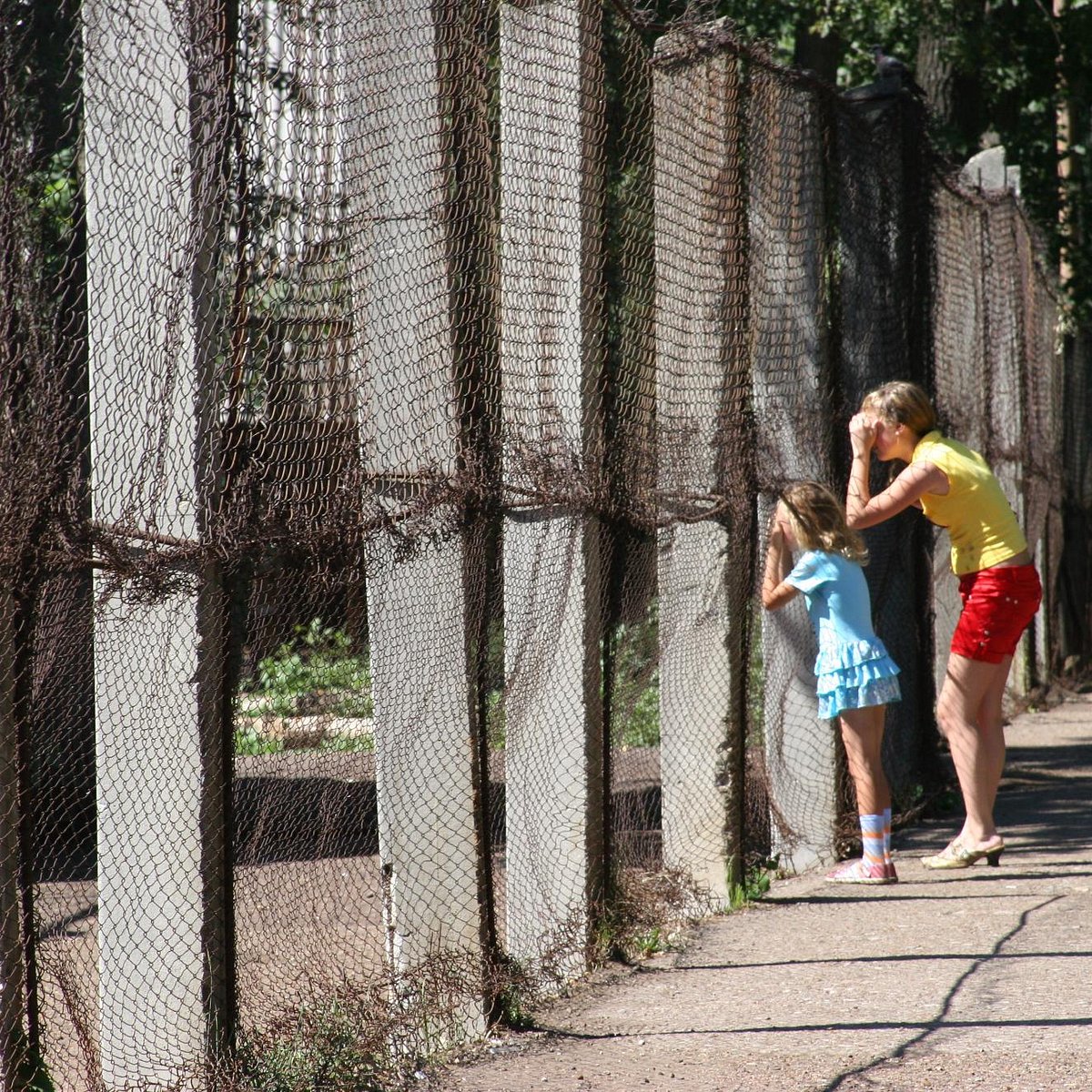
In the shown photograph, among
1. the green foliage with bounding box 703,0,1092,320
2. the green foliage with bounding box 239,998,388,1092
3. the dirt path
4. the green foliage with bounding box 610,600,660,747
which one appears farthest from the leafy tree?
the green foliage with bounding box 239,998,388,1092

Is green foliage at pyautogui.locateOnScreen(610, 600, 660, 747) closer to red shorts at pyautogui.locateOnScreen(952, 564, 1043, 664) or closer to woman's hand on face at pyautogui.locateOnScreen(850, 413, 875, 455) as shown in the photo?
woman's hand on face at pyautogui.locateOnScreen(850, 413, 875, 455)

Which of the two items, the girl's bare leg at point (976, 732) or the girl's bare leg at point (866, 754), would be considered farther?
the girl's bare leg at point (976, 732)

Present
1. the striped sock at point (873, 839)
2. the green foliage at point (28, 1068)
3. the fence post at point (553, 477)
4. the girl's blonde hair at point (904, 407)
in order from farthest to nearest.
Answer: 1. the girl's blonde hair at point (904, 407)
2. the striped sock at point (873, 839)
3. the fence post at point (553, 477)
4. the green foliage at point (28, 1068)

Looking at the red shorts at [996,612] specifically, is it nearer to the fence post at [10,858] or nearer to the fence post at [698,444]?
the fence post at [698,444]

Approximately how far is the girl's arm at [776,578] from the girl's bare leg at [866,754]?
0.49 metres

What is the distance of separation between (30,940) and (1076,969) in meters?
3.03

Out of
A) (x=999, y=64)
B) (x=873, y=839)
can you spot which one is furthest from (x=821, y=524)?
(x=999, y=64)

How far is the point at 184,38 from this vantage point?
3414mm

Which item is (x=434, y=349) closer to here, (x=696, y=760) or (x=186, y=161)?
(x=186, y=161)

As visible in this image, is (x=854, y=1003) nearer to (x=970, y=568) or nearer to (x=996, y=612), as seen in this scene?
(x=996, y=612)

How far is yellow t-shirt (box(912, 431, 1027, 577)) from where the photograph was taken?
5879 mm

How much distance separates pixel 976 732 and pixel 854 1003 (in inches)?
79.2

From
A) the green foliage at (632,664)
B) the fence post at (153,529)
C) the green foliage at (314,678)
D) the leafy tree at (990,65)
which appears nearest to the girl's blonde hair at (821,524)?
the green foliage at (632,664)

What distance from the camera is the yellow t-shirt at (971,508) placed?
588cm
